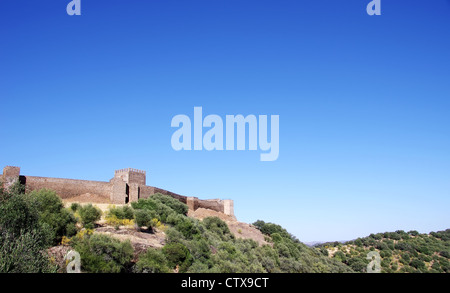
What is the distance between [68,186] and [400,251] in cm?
5506

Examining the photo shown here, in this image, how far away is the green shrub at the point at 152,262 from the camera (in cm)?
2016

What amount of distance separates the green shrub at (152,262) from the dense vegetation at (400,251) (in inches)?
1640

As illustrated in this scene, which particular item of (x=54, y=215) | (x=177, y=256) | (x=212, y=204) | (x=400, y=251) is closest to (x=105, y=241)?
(x=177, y=256)

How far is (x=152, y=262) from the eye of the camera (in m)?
20.7

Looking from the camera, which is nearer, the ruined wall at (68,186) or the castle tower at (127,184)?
the ruined wall at (68,186)

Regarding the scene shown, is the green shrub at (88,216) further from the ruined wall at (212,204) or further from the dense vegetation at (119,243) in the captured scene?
the ruined wall at (212,204)

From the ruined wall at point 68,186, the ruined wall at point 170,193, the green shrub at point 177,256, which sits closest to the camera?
the green shrub at point 177,256

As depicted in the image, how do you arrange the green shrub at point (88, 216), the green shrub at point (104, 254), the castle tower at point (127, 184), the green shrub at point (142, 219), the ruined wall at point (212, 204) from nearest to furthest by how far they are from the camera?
1. the green shrub at point (104, 254)
2. the green shrub at point (88, 216)
3. the green shrub at point (142, 219)
4. the castle tower at point (127, 184)
5. the ruined wall at point (212, 204)

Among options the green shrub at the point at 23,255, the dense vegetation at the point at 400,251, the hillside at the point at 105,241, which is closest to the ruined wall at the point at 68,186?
the hillside at the point at 105,241

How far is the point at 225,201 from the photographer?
55.6 m
